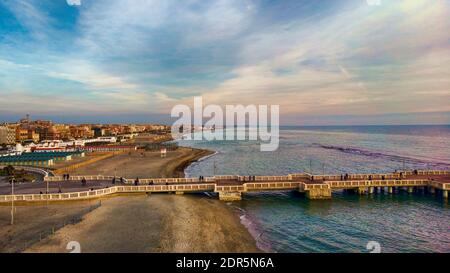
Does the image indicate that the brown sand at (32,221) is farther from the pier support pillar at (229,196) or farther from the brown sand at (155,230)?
the pier support pillar at (229,196)

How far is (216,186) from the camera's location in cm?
3800

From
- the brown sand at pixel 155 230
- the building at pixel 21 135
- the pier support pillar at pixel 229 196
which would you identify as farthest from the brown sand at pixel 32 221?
the building at pixel 21 135

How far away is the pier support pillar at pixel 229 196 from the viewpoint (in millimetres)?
37594

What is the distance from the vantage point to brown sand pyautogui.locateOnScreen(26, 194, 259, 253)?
20484mm

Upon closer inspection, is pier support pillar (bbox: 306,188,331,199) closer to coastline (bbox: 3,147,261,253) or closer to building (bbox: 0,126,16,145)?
coastline (bbox: 3,147,261,253)

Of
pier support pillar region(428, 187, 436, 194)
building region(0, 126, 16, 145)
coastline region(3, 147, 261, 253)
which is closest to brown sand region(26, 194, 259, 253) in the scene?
coastline region(3, 147, 261, 253)

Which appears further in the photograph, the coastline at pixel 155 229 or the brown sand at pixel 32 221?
the brown sand at pixel 32 221

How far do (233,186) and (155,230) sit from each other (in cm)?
1618

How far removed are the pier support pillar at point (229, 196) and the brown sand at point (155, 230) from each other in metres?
4.30

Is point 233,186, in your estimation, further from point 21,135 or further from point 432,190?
point 21,135
